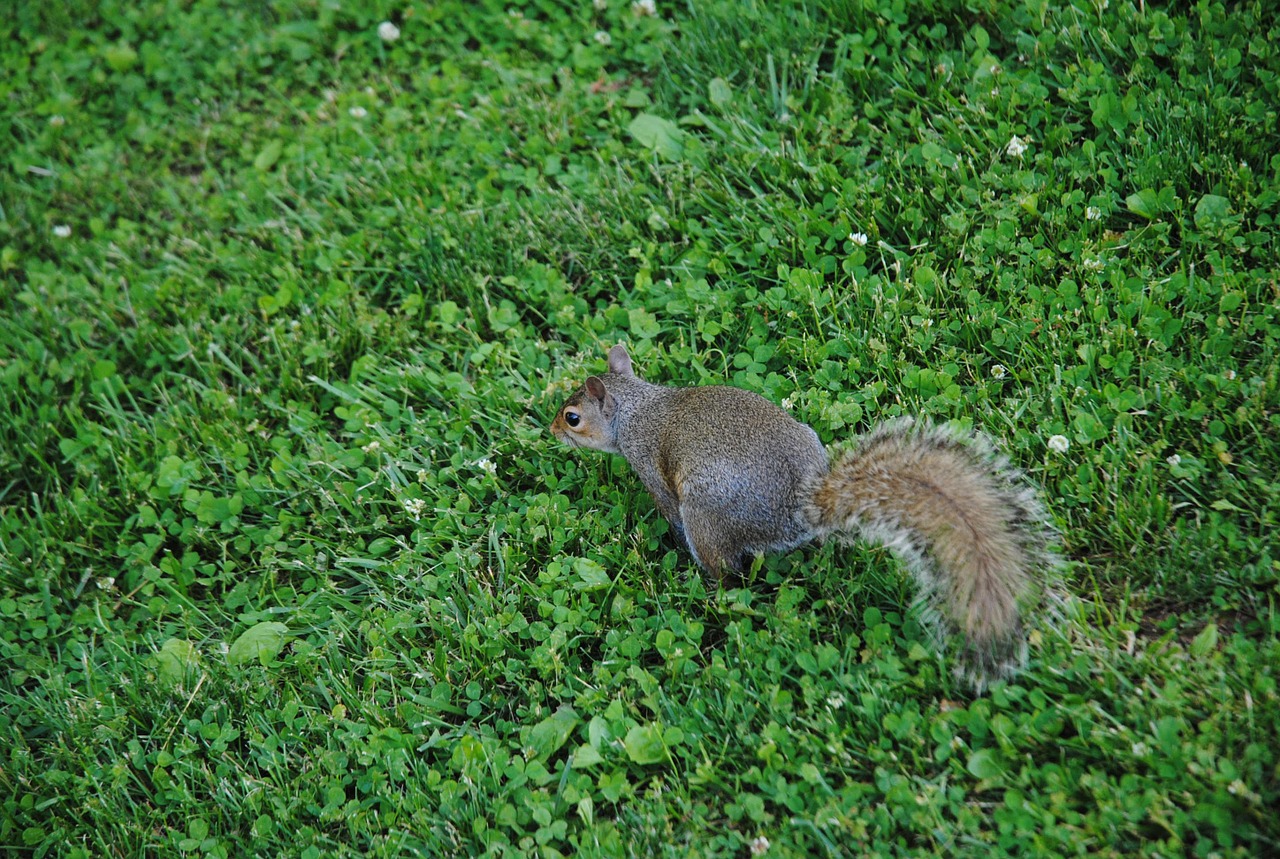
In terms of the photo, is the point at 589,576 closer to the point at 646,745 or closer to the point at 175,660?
the point at 646,745

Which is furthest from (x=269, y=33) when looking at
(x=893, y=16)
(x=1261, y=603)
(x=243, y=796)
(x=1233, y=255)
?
(x=1261, y=603)

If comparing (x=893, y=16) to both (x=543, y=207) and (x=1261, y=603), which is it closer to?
(x=543, y=207)

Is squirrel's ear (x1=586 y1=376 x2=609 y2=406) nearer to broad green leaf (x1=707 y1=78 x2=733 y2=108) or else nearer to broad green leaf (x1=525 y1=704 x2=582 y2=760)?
broad green leaf (x1=525 y1=704 x2=582 y2=760)

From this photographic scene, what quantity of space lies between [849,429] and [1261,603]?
3.49 ft

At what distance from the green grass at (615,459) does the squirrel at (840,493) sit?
12 cm

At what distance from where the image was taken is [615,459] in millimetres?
3180

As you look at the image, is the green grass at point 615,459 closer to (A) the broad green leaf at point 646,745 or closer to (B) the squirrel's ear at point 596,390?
(A) the broad green leaf at point 646,745

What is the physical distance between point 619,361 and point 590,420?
0.75 ft

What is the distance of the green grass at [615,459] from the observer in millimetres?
2277

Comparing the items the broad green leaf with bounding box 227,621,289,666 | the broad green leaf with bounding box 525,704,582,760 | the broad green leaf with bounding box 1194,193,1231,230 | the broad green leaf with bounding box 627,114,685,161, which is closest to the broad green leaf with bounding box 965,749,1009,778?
the broad green leaf with bounding box 525,704,582,760

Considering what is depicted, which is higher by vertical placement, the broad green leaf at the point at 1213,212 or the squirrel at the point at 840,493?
the broad green leaf at the point at 1213,212

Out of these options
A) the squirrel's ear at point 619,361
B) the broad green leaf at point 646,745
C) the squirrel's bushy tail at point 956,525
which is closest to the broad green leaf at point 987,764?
the squirrel's bushy tail at point 956,525

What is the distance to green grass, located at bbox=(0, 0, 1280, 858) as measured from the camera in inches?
89.7

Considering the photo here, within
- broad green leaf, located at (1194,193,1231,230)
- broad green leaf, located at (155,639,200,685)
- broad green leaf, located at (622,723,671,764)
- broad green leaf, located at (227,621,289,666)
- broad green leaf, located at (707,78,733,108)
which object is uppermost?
broad green leaf, located at (1194,193,1231,230)
